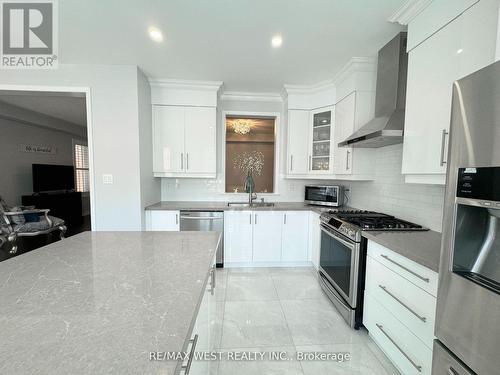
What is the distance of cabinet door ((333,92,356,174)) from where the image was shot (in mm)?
2590

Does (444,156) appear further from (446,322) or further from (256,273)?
(256,273)

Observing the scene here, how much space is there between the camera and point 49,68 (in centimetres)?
250

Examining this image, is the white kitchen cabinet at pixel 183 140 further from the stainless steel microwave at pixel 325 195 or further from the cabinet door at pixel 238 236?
the stainless steel microwave at pixel 325 195

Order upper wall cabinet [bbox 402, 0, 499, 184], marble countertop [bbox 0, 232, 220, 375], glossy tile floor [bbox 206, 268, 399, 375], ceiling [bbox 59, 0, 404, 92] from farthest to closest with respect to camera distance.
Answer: ceiling [bbox 59, 0, 404, 92] → glossy tile floor [bbox 206, 268, 399, 375] → upper wall cabinet [bbox 402, 0, 499, 184] → marble countertop [bbox 0, 232, 220, 375]

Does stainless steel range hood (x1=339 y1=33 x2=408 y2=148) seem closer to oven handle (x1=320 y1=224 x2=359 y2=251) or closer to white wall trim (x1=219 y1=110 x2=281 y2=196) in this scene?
oven handle (x1=320 y1=224 x2=359 y2=251)

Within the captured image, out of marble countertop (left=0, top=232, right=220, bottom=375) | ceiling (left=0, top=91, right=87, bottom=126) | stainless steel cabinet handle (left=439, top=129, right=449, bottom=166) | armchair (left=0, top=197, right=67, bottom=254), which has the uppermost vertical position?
ceiling (left=0, top=91, right=87, bottom=126)

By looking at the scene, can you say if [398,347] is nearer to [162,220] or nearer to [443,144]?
[443,144]

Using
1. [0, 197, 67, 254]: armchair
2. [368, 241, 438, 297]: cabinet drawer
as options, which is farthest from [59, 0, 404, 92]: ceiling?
[0, 197, 67, 254]: armchair

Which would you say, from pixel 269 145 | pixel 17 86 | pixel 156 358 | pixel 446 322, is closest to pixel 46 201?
pixel 17 86

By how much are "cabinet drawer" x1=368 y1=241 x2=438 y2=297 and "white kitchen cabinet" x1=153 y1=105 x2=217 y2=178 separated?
2250mm

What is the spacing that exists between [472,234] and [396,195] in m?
1.54

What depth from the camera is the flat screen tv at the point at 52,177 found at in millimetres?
5383

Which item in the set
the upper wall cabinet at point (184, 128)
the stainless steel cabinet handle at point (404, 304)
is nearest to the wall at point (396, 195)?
the stainless steel cabinet handle at point (404, 304)

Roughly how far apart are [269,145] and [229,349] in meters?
3.78
